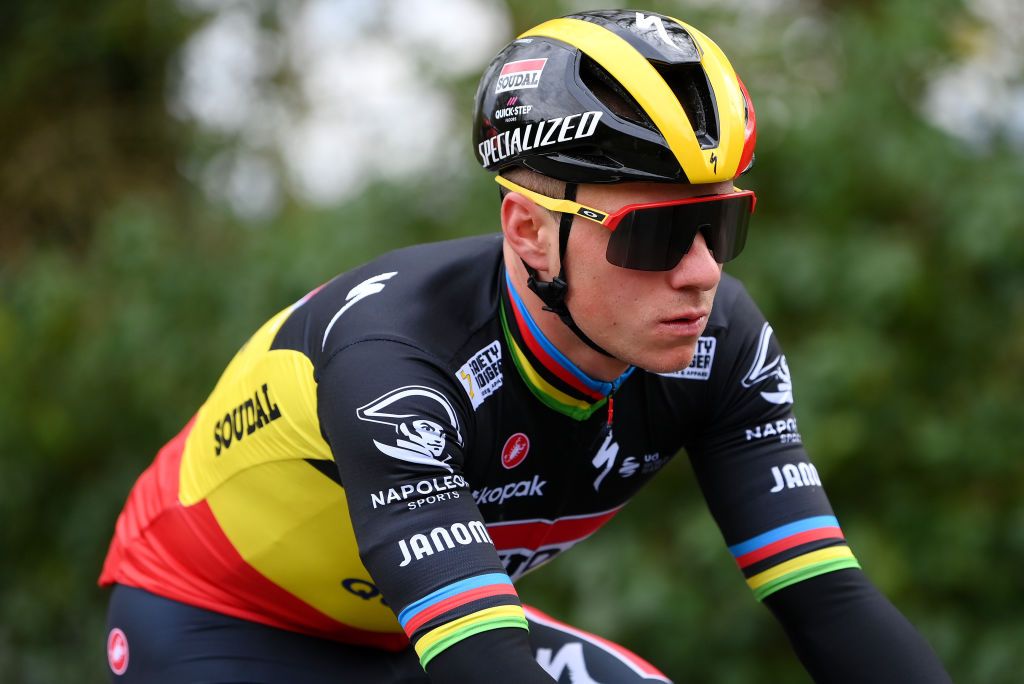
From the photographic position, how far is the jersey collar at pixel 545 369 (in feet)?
8.36

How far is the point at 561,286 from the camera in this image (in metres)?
2.43

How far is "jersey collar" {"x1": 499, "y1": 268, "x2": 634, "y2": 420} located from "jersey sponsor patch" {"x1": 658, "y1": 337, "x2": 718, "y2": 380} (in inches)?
6.3

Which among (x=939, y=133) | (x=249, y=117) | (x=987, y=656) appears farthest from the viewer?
(x=249, y=117)

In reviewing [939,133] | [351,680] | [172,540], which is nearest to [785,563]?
[351,680]

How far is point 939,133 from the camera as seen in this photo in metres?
5.65

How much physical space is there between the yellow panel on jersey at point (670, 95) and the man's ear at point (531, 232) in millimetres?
291

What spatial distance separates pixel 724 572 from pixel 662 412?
9.21ft

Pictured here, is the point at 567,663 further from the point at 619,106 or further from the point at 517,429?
the point at 619,106

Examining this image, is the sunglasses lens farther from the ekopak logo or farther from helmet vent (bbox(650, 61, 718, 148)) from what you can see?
the ekopak logo

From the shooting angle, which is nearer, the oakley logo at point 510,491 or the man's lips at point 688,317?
the man's lips at point 688,317

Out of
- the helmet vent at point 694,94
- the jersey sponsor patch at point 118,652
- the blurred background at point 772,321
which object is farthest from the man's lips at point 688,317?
the blurred background at point 772,321

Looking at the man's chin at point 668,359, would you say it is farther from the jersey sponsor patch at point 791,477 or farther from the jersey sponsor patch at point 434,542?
the jersey sponsor patch at point 434,542

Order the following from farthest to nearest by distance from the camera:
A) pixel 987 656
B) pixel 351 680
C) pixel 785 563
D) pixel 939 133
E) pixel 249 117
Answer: pixel 249 117 < pixel 939 133 < pixel 987 656 < pixel 351 680 < pixel 785 563

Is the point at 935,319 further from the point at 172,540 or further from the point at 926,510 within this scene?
the point at 172,540
